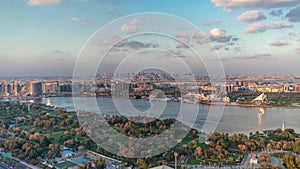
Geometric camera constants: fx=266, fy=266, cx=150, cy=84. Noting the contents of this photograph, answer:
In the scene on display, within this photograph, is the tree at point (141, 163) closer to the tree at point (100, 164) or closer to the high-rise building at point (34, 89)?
the tree at point (100, 164)

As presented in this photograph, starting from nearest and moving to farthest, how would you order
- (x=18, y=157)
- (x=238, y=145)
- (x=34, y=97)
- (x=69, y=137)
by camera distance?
1. (x=18, y=157)
2. (x=238, y=145)
3. (x=69, y=137)
4. (x=34, y=97)

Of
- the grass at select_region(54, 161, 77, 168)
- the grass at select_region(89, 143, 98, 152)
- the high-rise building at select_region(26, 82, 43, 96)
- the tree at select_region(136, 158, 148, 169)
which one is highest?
the high-rise building at select_region(26, 82, 43, 96)

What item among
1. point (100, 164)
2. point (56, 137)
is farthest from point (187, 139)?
point (56, 137)

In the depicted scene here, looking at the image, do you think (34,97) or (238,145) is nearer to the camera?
(238,145)

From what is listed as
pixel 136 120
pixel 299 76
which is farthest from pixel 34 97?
pixel 299 76

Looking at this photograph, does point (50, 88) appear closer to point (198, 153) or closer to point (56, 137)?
→ point (56, 137)

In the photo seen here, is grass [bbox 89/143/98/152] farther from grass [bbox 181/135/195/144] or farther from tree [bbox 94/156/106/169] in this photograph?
grass [bbox 181/135/195/144]

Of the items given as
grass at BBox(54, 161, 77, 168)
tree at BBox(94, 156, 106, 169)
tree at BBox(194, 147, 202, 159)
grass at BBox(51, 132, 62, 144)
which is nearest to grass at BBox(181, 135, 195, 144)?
tree at BBox(194, 147, 202, 159)

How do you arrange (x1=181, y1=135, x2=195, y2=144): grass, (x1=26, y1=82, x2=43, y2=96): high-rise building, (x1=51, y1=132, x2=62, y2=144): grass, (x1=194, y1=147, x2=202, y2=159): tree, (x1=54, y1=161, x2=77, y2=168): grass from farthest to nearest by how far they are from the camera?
(x1=26, y1=82, x2=43, y2=96): high-rise building < (x1=51, y1=132, x2=62, y2=144): grass < (x1=181, y1=135, x2=195, y2=144): grass < (x1=194, y1=147, x2=202, y2=159): tree < (x1=54, y1=161, x2=77, y2=168): grass

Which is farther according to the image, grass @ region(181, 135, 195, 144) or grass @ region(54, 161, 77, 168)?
grass @ region(181, 135, 195, 144)

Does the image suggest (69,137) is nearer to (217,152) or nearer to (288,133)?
(217,152)

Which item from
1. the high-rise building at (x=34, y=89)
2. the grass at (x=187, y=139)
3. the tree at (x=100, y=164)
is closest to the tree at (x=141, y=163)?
the tree at (x=100, y=164)
